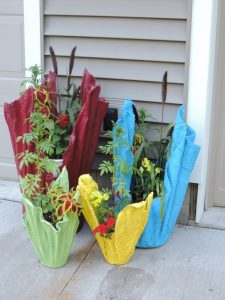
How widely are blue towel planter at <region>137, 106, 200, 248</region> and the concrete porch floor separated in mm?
136

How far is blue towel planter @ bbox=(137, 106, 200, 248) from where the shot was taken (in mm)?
3080

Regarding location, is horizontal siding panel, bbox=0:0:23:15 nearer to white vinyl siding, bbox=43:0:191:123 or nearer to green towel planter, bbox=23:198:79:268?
white vinyl siding, bbox=43:0:191:123

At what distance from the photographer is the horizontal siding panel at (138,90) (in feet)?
11.1

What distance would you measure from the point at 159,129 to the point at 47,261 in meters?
1.18

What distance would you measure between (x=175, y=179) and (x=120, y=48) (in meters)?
0.99

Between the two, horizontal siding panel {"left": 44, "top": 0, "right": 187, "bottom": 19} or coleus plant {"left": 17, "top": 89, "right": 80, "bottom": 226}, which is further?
horizontal siding panel {"left": 44, "top": 0, "right": 187, "bottom": 19}

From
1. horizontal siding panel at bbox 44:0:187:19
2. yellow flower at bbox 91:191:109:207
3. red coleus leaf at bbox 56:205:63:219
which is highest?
horizontal siding panel at bbox 44:0:187:19

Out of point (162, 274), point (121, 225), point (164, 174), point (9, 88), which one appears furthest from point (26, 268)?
point (9, 88)

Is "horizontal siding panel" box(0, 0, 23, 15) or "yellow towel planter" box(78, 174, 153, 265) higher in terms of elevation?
"horizontal siding panel" box(0, 0, 23, 15)

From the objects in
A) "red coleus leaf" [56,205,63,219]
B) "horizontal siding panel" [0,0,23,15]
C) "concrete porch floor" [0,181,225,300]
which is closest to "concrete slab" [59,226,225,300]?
"concrete porch floor" [0,181,225,300]

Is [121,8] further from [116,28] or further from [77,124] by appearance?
[77,124]

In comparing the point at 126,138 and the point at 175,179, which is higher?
the point at 126,138

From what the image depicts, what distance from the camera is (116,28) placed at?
11.1 ft

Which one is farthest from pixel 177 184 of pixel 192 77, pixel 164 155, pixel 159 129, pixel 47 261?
pixel 47 261
